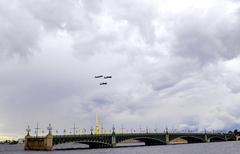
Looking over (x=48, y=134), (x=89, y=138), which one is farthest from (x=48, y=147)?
(x=89, y=138)

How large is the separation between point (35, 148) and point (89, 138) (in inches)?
1175

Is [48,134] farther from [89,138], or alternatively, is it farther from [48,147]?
[89,138]

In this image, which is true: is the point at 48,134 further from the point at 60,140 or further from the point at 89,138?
the point at 89,138

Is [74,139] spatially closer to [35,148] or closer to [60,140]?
[60,140]

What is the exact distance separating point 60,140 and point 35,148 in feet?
55.3

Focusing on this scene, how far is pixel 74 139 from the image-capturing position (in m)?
190

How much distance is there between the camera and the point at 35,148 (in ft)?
656

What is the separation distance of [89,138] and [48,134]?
71.5 ft

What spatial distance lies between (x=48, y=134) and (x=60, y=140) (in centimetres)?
699

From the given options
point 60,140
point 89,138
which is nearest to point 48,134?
point 60,140

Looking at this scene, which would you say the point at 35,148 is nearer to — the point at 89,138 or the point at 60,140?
the point at 60,140

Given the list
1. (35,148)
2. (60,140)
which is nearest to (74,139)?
(60,140)

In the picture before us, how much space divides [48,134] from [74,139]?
13926 millimetres

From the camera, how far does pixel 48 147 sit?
18812 cm
